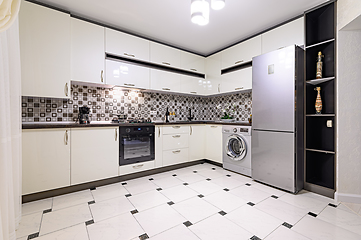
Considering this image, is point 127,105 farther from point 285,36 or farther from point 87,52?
point 285,36

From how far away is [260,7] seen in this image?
237 cm

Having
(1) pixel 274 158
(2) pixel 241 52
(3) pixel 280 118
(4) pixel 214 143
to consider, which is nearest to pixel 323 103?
(3) pixel 280 118

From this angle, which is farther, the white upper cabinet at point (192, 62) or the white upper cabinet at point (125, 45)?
the white upper cabinet at point (192, 62)

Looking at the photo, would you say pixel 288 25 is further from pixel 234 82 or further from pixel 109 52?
pixel 109 52

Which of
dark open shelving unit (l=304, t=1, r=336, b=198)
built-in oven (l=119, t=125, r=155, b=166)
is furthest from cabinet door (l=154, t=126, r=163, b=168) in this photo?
dark open shelving unit (l=304, t=1, r=336, b=198)

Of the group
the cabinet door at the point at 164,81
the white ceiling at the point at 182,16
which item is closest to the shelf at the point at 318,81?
the white ceiling at the point at 182,16

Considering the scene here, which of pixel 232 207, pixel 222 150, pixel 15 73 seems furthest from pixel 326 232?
pixel 15 73

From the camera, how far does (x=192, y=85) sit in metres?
3.88

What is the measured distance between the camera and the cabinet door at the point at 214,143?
339cm

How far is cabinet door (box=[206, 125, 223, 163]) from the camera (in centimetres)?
339

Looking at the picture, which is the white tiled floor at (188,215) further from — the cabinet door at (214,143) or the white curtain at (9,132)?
the cabinet door at (214,143)

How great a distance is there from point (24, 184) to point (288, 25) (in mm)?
4146

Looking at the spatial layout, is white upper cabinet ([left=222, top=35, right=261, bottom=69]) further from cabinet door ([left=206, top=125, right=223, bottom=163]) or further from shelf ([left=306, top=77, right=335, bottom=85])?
cabinet door ([left=206, top=125, right=223, bottom=163])

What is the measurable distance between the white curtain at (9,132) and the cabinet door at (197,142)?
260 centimetres
